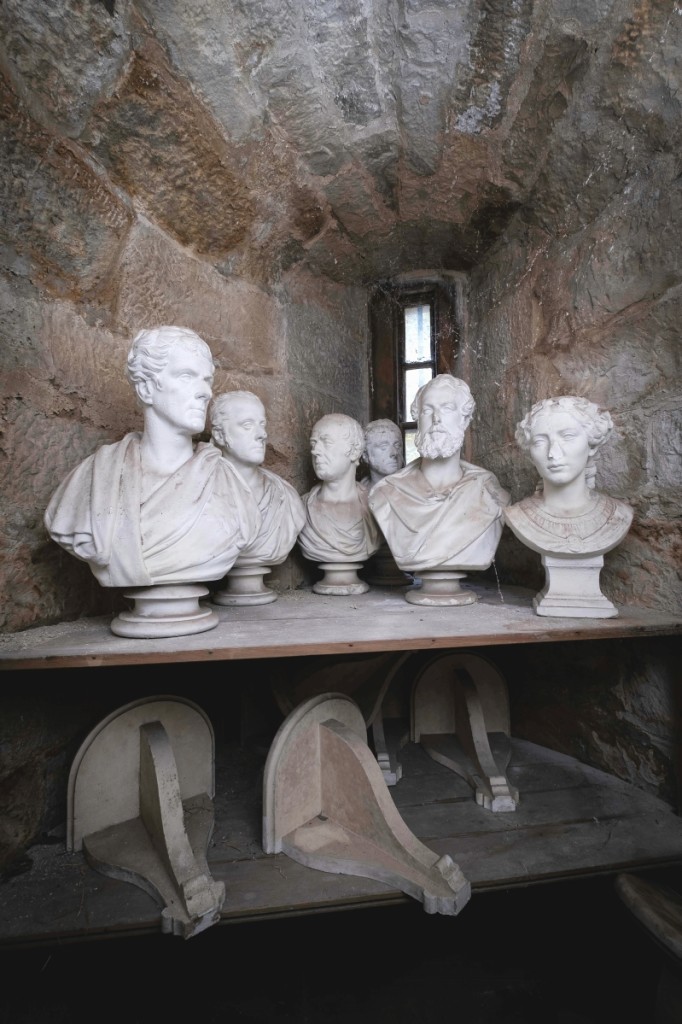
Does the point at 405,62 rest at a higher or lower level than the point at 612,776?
higher

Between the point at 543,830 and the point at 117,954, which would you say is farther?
the point at 543,830

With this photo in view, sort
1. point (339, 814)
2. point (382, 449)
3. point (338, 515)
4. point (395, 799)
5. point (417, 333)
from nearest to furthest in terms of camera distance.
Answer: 1. point (339, 814)
2. point (395, 799)
3. point (338, 515)
4. point (382, 449)
5. point (417, 333)

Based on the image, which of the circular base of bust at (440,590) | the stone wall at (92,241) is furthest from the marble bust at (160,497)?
the circular base of bust at (440,590)

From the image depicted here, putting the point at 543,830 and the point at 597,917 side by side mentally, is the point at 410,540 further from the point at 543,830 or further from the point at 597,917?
the point at 597,917

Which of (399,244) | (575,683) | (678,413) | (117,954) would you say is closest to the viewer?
(117,954)

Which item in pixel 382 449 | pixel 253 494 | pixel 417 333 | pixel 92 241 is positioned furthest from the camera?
pixel 417 333

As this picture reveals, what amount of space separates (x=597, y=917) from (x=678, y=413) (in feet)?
5.73

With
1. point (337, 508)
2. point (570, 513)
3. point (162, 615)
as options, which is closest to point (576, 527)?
point (570, 513)

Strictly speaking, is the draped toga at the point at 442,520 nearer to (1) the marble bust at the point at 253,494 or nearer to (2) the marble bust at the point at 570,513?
(2) the marble bust at the point at 570,513

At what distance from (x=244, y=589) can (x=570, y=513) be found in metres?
1.27

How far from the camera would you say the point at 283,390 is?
9.04ft

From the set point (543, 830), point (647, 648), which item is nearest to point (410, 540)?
point (647, 648)

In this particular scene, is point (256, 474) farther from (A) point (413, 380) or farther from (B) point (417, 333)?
(B) point (417, 333)

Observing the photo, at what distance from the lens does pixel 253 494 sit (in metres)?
2.20
